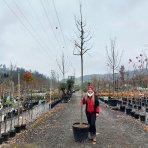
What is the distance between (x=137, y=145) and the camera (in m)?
6.15

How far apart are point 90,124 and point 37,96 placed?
2058cm

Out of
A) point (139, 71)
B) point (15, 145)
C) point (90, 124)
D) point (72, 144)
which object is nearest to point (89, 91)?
point (90, 124)

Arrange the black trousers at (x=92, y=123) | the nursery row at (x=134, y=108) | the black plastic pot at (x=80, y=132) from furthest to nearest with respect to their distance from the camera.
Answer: the nursery row at (x=134, y=108) < the black trousers at (x=92, y=123) < the black plastic pot at (x=80, y=132)

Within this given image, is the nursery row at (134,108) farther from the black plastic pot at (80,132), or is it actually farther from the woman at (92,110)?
the black plastic pot at (80,132)

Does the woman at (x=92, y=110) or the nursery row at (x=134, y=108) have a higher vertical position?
the woman at (x=92, y=110)

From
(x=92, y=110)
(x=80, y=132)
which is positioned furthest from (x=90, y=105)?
(x=80, y=132)

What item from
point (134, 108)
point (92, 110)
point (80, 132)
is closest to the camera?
point (80, 132)

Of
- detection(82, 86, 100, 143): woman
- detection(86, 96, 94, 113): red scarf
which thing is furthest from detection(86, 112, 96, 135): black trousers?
detection(86, 96, 94, 113): red scarf

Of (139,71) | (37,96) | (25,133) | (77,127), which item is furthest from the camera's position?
(37,96)

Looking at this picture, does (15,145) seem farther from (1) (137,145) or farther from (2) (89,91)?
(1) (137,145)

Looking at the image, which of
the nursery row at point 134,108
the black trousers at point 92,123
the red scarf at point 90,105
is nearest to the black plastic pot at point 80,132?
the black trousers at point 92,123

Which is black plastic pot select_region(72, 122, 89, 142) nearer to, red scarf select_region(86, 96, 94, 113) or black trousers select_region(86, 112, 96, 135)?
black trousers select_region(86, 112, 96, 135)

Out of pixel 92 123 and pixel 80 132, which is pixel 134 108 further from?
pixel 80 132

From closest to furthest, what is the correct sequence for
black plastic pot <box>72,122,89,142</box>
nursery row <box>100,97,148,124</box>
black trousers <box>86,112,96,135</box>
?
black plastic pot <box>72,122,89,142</box>
black trousers <box>86,112,96,135</box>
nursery row <box>100,97,148,124</box>
